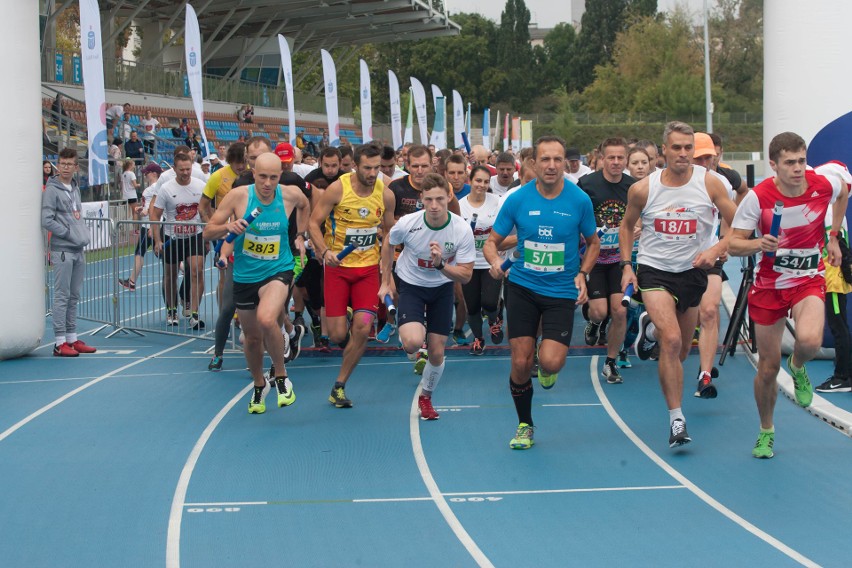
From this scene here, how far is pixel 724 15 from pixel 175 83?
2522 inches

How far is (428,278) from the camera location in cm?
915

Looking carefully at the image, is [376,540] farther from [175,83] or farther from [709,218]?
[175,83]

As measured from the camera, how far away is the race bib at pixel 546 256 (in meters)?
7.98

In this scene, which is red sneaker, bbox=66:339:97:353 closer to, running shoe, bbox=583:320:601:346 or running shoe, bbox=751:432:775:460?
running shoe, bbox=583:320:601:346

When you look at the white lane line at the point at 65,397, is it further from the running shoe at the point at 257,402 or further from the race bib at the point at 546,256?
the race bib at the point at 546,256

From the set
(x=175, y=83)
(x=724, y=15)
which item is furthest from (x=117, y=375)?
(x=724, y=15)

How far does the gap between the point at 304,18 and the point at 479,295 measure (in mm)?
46468

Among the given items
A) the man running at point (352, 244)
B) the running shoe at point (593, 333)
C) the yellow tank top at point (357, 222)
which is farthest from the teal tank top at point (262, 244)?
the running shoe at point (593, 333)

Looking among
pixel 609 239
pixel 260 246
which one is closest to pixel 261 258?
pixel 260 246

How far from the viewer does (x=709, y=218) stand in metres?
8.09

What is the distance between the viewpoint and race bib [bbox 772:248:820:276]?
7.50 meters

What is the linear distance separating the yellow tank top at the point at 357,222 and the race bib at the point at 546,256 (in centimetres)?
231

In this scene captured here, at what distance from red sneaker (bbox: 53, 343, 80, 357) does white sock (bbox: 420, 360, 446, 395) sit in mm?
4953

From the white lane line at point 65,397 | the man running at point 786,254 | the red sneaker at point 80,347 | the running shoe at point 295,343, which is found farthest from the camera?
the red sneaker at point 80,347
